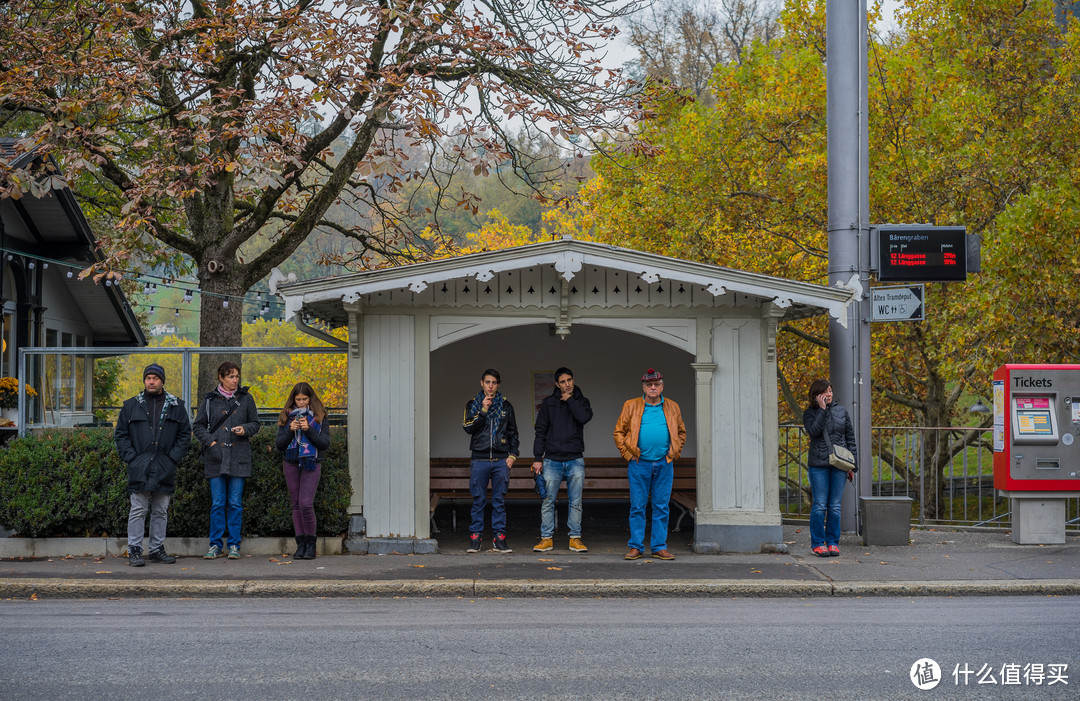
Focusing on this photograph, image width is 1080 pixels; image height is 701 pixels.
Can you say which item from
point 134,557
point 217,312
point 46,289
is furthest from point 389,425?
point 46,289

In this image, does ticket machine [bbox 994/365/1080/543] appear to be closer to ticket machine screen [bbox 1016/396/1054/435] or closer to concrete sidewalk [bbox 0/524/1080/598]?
ticket machine screen [bbox 1016/396/1054/435]

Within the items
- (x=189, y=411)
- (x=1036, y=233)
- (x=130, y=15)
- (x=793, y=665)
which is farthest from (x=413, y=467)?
(x=1036, y=233)

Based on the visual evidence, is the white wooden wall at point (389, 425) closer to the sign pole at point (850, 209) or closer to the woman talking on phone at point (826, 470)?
the woman talking on phone at point (826, 470)

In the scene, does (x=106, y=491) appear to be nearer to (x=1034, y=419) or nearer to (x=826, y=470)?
(x=826, y=470)

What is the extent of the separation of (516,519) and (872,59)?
11.6 m

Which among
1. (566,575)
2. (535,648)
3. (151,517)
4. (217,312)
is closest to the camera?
(535,648)

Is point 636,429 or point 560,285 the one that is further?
point 560,285

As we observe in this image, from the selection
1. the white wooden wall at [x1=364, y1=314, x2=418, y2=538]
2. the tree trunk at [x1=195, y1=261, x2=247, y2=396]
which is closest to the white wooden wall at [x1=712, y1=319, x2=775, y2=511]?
the white wooden wall at [x1=364, y1=314, x2=418, y2=538]

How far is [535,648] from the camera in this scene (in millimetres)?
6383

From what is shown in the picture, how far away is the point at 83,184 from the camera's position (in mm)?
19203

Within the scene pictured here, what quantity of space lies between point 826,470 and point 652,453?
1800 mm

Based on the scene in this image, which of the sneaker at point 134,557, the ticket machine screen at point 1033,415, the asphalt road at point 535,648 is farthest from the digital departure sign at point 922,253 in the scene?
the sneaker at point 134,557

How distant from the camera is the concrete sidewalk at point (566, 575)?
8297mm

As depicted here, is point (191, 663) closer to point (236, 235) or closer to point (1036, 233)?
point (236, 235)
